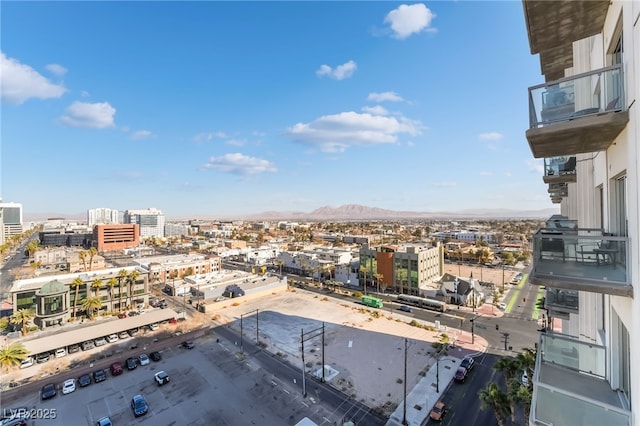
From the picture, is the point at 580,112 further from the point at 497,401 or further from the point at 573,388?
the point at 497,401

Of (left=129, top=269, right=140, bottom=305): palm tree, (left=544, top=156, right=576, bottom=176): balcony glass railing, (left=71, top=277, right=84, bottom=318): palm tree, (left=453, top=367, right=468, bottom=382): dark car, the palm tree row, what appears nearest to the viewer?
(left=544, top=156, right=576, bottom=176): balcony glass railing

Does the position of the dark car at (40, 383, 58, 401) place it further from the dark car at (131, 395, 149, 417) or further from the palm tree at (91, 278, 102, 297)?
the palm tree at (91, 278, 102, 297)

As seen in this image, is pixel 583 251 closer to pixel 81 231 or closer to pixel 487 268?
pixel 487 268

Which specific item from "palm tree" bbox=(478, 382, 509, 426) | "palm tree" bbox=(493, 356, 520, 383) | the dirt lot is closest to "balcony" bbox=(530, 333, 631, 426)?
"palm tree" bbox=(478, 382, 509, 426)

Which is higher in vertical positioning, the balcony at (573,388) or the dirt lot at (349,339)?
the balcony at (573,388)

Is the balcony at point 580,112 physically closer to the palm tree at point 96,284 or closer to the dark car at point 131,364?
the dark car at point 131,364

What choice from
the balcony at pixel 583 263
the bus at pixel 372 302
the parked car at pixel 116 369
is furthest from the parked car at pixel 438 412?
the parked car at pixel 116 369
